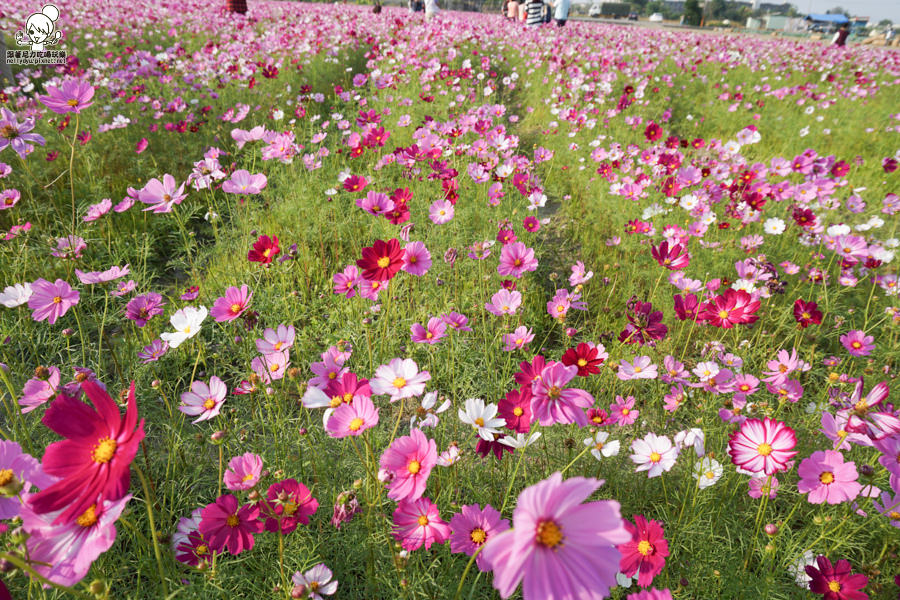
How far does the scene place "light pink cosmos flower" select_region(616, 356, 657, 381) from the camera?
139 centimetres

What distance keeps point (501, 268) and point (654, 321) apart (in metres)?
0.54

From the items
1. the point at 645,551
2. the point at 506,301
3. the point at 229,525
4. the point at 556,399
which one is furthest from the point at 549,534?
the point at 506,301

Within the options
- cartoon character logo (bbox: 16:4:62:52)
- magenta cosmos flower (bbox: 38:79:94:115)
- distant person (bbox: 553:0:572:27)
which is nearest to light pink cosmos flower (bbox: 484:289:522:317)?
magenta cosmos flower (bbox: 38:79:94:115)

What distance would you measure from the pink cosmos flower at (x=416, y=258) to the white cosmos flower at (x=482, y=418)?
416mm

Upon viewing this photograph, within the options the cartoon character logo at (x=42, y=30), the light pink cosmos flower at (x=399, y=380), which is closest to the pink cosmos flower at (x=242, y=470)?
the light pink cosmos flower at (x=399, y=380)

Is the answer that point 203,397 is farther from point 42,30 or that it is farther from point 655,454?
point 42,30

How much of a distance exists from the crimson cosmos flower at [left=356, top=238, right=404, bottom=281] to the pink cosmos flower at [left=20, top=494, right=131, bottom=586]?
0.74m

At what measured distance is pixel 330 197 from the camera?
9.88 feet

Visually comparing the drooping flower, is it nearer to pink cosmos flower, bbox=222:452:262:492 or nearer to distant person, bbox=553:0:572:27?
pink cosmos flower, bbox=222:452:262:492

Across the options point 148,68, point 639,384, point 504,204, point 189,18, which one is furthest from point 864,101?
point 189,18

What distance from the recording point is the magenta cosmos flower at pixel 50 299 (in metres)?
1.19

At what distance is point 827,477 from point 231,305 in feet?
5.17

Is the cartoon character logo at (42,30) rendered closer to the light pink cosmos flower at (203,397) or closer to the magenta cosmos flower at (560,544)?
the light pink cosmos flower at (203,397)

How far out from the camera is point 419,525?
3.10 feet
